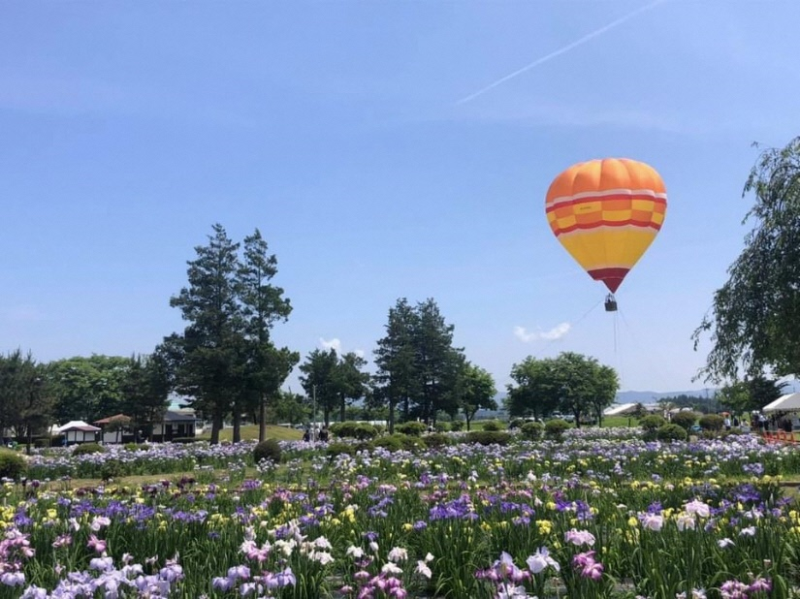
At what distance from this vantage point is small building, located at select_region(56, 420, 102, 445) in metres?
55.4

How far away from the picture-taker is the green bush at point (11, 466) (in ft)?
53.8

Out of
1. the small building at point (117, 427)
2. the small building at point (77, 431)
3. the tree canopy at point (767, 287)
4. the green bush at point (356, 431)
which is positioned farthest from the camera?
the small building at point (77, 431)

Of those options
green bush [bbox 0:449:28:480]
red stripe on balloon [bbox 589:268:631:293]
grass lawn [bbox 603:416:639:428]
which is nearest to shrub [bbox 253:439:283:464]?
green bush [bbox 0:449:28:480]

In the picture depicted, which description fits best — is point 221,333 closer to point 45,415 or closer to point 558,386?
point 45,415

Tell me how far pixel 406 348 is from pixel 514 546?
188 feet

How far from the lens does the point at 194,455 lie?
2145cm

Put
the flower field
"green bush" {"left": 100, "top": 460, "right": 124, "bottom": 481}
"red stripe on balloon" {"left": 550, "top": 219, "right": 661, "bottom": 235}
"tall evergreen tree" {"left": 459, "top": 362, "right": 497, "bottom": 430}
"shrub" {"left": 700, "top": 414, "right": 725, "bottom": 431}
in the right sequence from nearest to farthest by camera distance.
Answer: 1. the flower field
2. "green bush" {"left": 100, "top": 460, "right": 124, "bottom": 481}
3. "red stripe on balloon" {"left": 550, "top": 219, "right": 661, "bottom": 235}
4. "shrub" {"left": 700, "top": 414, "right": 725, "bottom": 431}
5. "tall evergreen tree" {"left": 459, "top": 362, "right": 497, "bottom": 430}

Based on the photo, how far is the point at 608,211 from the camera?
60.2ft

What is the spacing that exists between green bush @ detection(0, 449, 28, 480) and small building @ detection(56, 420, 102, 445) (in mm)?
40675

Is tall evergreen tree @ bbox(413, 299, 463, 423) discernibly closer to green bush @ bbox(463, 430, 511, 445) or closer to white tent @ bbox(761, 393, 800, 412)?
white tent @ bbox(761, 393, 800, 412)

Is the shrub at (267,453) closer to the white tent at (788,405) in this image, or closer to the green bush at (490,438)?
the green bush at (490,438)

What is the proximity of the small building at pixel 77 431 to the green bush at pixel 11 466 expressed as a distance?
133 ft

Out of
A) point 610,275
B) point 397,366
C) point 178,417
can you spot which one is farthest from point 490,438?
point 178,417

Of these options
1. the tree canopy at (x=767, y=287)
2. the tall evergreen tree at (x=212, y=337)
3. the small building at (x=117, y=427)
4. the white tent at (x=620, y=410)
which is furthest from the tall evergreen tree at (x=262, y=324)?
the white tent at (x=620, y=410)
